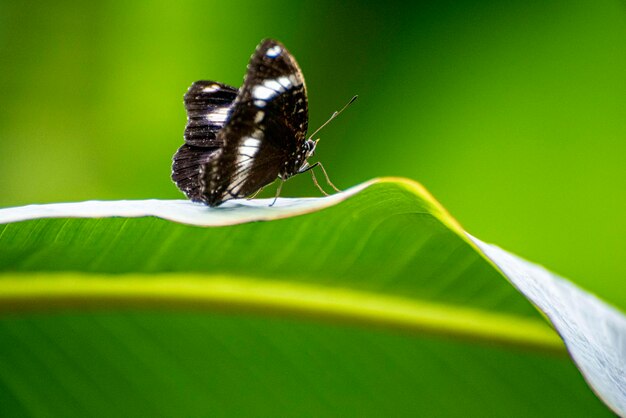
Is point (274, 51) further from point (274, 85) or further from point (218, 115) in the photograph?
point (218, 115)

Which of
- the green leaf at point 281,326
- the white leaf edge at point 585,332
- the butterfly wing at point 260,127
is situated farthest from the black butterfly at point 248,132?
the white leaf edge at point 585,332

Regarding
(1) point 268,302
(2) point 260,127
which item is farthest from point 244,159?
(1) point 268,302

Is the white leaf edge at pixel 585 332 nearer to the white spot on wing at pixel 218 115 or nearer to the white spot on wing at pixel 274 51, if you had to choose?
the white spot on wing at pixel 274 51

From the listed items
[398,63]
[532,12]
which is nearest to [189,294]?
[398,63]

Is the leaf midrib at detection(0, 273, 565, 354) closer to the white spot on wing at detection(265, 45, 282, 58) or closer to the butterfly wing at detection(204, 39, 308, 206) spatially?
the butterfly wing at detection(204, 39, 308, 206)

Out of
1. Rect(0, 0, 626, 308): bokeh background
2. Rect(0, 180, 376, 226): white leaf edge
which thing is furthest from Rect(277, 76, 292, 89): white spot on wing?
Rect(0, 0, 626, 308): bokeh background

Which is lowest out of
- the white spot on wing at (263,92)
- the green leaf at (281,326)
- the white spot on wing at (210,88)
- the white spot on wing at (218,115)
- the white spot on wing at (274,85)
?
the green leaf at (281,326)
